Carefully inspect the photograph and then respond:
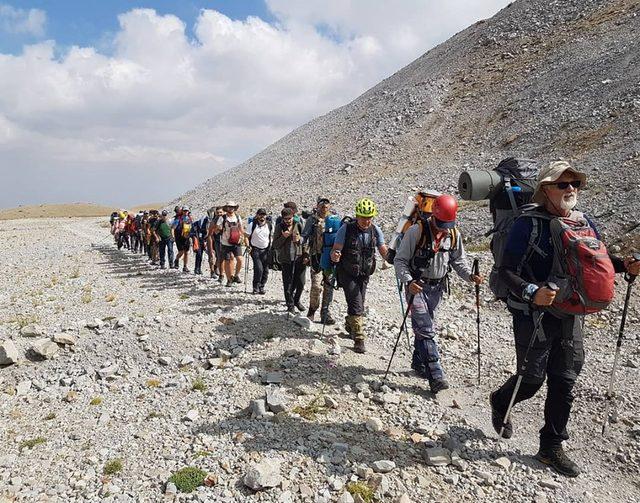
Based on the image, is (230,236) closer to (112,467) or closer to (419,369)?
(419,369)

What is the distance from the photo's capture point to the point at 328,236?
9.01 metres

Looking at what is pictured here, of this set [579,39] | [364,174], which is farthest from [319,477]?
Answer: [579,39]

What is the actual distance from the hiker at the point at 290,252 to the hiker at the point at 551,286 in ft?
19.7

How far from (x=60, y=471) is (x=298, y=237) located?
6.23m

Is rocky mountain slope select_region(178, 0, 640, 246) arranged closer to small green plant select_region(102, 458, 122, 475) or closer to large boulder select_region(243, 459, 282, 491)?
large boulder select_region(243, 459, 282, 491)

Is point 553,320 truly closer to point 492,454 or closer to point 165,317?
point 492,454

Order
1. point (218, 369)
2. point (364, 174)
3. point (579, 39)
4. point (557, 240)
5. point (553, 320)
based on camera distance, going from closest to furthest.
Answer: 1. point (557, 240)
2. point (553, 320)
3. point (218, 369)
4. point (364, 174)
5. point (579, 39)

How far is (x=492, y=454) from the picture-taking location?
18.0ft

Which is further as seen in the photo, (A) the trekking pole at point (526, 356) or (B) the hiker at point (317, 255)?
(B) the hiker at point (317, 255)

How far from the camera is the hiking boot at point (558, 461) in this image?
16.7 ft

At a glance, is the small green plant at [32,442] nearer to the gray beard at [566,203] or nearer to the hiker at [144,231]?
the gray beard at [566,203]


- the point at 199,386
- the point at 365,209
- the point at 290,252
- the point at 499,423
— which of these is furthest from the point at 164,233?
the point at 499,423

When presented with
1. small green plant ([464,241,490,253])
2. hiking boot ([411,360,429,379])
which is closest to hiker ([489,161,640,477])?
hiking boot ([411,360,429,379])

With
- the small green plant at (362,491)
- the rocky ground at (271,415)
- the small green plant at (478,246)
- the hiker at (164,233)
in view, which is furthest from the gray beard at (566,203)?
the hiker at (164,233)
